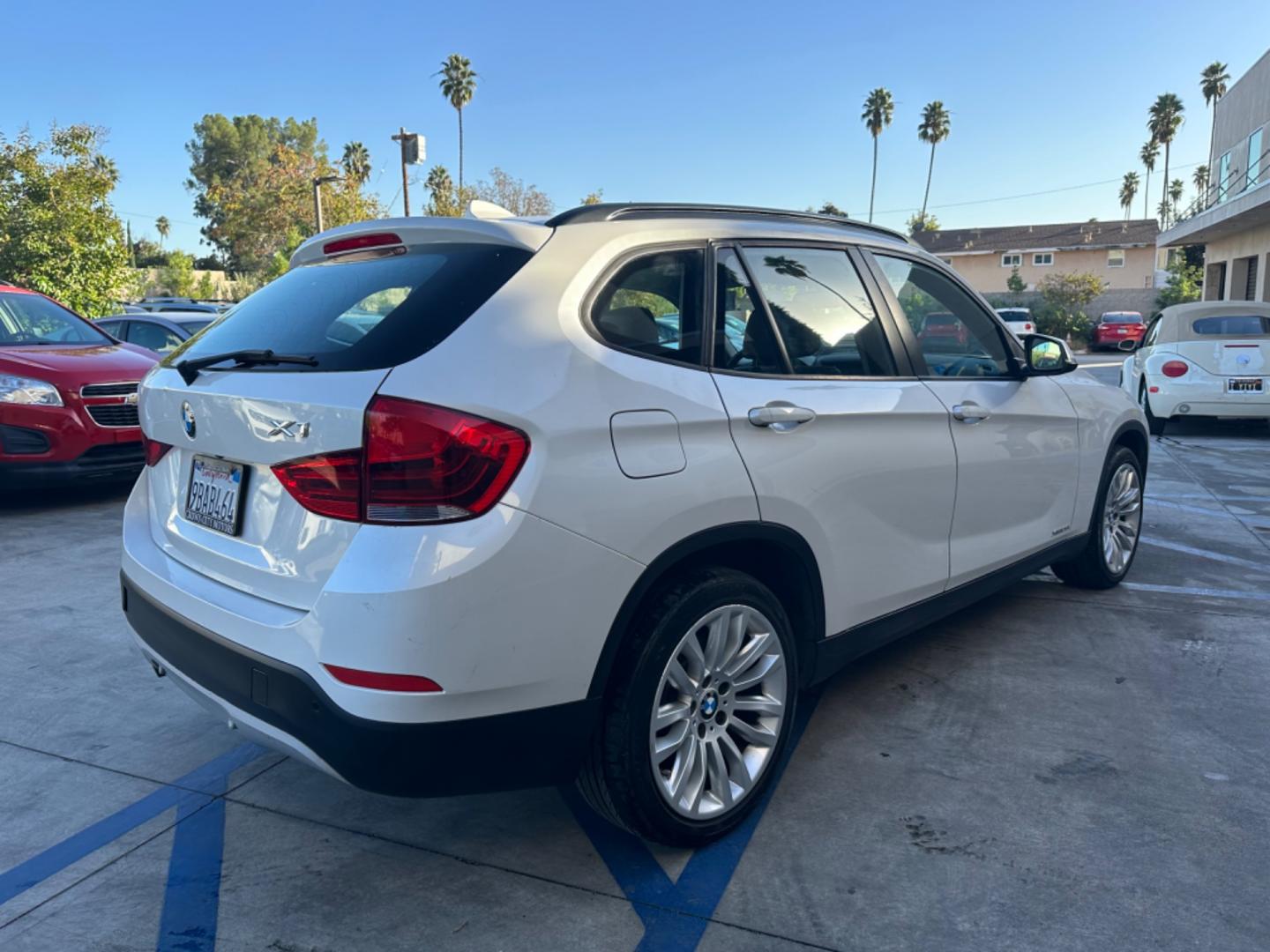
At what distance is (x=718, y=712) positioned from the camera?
9.10 ft

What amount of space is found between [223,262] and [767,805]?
74066 mm

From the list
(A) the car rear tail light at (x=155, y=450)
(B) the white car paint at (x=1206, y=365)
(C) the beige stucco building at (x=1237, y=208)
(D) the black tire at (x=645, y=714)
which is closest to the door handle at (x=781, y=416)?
(D) the black tire at (x=645, y=714)

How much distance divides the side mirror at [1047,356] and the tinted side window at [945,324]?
9.7 inches

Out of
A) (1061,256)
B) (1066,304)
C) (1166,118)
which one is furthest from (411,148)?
(1166,118)

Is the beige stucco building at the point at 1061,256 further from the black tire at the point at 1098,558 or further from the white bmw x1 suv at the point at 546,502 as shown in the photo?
the white bmw x1 suv at the point at 546,502

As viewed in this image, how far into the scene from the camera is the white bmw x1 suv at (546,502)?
→ 218 centimetres

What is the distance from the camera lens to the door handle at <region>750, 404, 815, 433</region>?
2.78 meters

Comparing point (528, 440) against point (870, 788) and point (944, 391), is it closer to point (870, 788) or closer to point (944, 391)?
point (870, 788)

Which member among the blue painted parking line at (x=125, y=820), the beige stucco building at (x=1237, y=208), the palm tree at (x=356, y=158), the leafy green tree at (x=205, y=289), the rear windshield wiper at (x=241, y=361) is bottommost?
the blue painted parking line at (x=125, y=820)

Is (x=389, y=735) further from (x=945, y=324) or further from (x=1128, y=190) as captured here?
(x=1128, y=190)

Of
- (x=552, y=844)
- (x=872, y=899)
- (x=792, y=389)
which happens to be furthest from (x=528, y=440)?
→ (x=872, y=899)

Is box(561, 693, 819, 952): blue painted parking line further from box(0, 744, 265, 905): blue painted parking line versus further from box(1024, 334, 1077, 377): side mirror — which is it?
box(1024, 334, 1077, 377): side mirror

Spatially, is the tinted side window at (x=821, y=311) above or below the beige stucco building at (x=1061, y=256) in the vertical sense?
below

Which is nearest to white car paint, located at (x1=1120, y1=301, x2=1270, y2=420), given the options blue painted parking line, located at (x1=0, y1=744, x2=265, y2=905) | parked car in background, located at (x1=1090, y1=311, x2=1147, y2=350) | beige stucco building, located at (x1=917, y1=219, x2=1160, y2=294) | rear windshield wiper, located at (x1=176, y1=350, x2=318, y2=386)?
blue painted parking line, located at (x1=0, y1=744, x2=265, y2=905)
